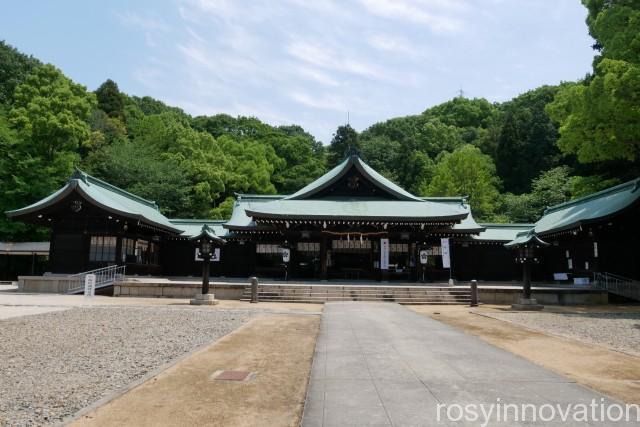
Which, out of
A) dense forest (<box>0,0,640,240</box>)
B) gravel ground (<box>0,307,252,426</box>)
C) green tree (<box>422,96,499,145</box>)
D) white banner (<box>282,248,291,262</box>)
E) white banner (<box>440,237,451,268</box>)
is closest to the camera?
gravel ground (<box>0,307,252,426</box>)

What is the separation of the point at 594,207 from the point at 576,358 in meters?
20.7

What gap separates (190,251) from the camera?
30938mm

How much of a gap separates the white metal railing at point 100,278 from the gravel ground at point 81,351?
29.2 ft

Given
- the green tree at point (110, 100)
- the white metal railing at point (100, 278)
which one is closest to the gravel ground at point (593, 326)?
the white metal railing at point (100, 278)

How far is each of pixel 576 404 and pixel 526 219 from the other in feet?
140

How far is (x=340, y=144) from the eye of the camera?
67.8 m

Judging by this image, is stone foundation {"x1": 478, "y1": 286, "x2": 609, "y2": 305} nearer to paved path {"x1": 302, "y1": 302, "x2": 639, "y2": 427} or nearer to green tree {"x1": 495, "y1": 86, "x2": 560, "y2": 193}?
paved path {"x1": 302, "y1": 302, "x2": 639, "y2": 427}

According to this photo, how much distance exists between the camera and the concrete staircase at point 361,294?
65.7 ft

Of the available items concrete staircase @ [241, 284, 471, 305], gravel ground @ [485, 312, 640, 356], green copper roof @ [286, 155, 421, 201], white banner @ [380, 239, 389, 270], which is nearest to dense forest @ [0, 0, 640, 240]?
gravel ground @ [485, 312, 640, 356]

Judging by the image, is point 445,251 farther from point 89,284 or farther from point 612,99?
point 89,284

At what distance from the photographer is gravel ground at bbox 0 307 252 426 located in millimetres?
5216

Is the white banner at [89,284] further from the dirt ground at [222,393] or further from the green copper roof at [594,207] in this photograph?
the green copper roof at [594,207]

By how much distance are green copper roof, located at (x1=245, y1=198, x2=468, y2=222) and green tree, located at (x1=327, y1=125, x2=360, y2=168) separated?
37.3m

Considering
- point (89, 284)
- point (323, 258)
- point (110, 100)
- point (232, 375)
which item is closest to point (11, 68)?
point (110, 100)
